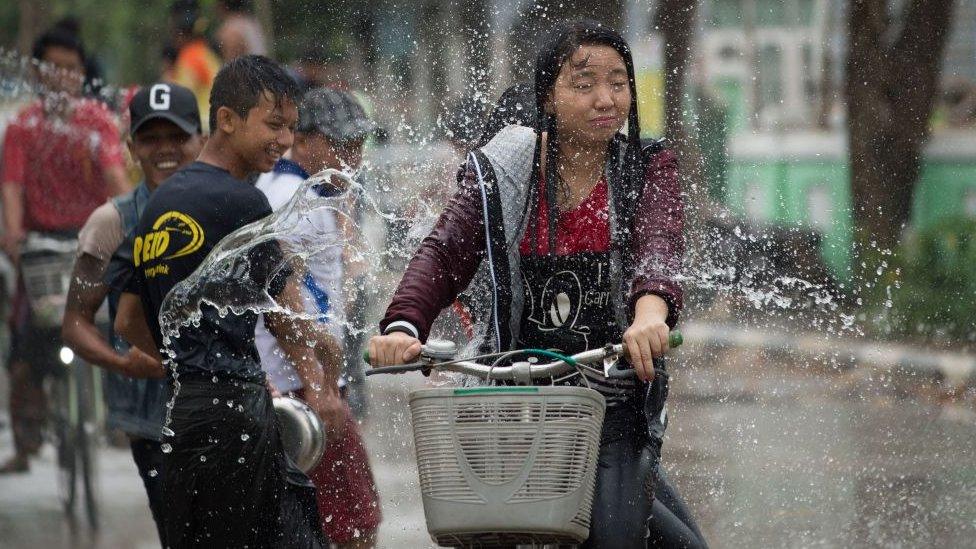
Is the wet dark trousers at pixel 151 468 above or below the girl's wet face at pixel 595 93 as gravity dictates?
below

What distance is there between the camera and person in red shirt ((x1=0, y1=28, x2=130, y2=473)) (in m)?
9.77

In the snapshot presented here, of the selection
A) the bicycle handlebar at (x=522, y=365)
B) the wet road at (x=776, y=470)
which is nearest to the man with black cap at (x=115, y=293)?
the wet road at (x=776, y=470)

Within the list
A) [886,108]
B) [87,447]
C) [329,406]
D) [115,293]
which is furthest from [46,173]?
[886,108]

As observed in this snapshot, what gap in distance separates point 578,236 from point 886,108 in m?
9.50

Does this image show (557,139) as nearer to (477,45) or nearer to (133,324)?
(133,324)

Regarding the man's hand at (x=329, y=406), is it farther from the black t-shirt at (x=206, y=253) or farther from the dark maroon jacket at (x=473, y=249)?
the dark maroon jacket at (x=473, y=249)

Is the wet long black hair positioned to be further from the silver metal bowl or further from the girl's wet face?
the silver metal bowl

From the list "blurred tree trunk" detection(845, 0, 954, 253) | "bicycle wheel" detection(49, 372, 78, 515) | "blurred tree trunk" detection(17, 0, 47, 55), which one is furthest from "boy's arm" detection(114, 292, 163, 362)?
"blurred tree trunk" detection(17, 0, 47, 55)

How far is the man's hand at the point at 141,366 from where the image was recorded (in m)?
5.87

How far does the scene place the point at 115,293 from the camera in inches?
247

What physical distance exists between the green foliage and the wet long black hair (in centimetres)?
878

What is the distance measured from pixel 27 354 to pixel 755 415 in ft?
15.0

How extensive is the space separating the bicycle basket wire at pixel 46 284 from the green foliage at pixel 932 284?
6.37 meters

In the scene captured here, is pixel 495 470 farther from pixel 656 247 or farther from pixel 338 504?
pixel 338 504
